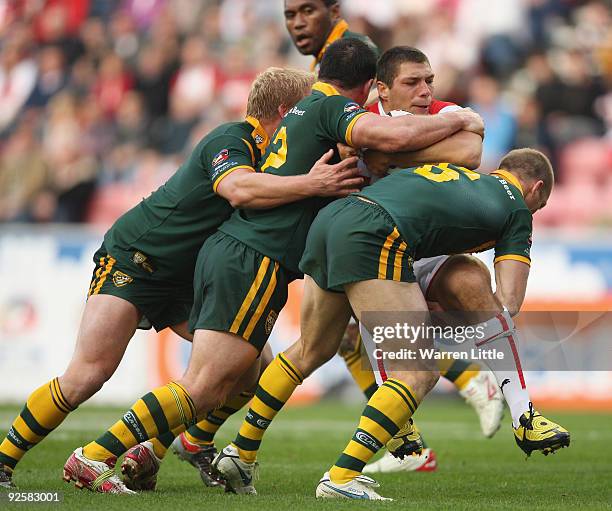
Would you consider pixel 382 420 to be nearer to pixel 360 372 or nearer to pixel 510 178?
pixel 510 178

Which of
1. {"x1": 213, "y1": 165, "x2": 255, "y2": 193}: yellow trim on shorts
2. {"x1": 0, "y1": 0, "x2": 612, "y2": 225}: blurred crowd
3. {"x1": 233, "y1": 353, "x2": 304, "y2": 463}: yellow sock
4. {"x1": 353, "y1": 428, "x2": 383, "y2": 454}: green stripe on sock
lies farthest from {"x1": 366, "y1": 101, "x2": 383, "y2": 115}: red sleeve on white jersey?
{"x1": 0, "y1": 0, "x2": 612, "y2": 225}: blurred crowd

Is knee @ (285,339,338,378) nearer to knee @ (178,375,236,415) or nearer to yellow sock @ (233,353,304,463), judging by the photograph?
yellow sock @ (233,353,304,463)

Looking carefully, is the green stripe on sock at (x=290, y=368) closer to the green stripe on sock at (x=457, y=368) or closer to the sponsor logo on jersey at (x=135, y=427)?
the sponsor logo on jersey at (x=135, y=427)

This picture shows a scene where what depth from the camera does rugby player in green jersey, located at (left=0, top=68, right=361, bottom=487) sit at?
588 centimetres

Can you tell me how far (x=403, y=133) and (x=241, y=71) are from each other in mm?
12060

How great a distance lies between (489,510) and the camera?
4.98 meters

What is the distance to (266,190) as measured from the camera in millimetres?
5664

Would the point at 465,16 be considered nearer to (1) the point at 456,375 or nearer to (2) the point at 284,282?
(1) the point at 456,375

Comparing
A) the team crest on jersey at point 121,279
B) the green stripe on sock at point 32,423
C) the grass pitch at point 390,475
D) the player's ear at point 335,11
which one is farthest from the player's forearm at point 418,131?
the player's ear at point 335,11

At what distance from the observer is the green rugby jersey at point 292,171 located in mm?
5684

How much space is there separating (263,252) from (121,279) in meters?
0.80

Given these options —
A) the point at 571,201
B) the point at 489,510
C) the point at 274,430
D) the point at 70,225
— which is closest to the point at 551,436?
the point at 489,510

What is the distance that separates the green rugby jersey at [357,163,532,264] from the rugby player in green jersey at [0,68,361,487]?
39 cm

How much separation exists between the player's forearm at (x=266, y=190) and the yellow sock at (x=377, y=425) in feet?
3.55
